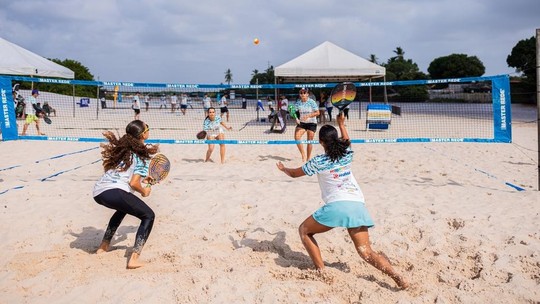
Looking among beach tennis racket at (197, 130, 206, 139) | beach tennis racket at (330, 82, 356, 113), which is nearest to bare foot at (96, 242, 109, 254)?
beach tennis racket at (330, 82, 356, 113)

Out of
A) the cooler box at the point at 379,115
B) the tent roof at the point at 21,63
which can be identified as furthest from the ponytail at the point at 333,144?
the tent roof at the point at 21,63

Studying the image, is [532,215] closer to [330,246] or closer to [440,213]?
[440,213]

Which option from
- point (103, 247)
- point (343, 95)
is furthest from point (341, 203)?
point (103, 247)

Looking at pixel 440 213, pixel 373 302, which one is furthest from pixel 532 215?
pixel 373 302

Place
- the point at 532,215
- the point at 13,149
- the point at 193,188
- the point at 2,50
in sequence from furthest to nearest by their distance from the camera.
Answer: the point at 2,50 → the point at 13,149 → the point at 193,188 → the point at 532,215

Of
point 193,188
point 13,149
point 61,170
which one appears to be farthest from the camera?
point 13,149

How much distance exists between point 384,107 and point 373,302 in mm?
13121

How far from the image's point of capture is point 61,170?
27.0 feet

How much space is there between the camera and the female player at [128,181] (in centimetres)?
389

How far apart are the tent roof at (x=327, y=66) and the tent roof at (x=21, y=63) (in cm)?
1003

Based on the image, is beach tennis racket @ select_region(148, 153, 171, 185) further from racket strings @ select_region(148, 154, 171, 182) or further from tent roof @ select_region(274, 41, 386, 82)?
tent roof @ select_region(274, 41, 386, 82)

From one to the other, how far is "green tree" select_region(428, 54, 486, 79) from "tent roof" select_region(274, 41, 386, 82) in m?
49.9

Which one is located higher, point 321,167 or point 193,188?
point 321,167

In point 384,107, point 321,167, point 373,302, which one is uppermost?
point 384,107
